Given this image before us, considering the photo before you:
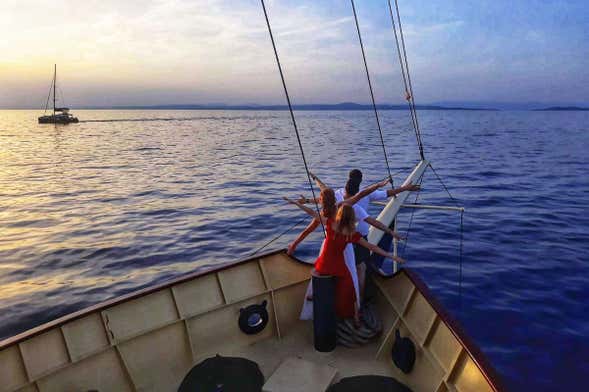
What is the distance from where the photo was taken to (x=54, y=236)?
17844 mm

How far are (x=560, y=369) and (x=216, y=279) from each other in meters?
6.94

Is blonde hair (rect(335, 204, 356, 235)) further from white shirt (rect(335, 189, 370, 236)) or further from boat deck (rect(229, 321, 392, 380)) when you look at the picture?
boat deck (rect(229, 321, 392, 380))

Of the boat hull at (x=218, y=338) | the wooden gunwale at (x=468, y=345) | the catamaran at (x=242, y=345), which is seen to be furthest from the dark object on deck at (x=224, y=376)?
the wooden gunwale at (x=468, y=345)

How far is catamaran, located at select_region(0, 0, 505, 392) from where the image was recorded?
17.7ft

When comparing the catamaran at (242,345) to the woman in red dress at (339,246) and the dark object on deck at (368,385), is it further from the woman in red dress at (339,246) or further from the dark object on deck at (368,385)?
the woman in red dress at (339,246)

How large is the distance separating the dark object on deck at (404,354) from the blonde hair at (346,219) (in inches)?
69.8

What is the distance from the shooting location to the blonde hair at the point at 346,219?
233 inches

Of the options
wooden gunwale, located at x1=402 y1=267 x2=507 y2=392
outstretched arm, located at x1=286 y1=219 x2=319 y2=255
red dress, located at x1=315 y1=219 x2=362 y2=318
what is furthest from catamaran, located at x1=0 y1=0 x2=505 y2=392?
outstretched arm, located at x1=286 y1=219 x2=319 y2=255

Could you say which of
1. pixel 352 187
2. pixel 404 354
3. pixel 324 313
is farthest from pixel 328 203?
pixel 404 354

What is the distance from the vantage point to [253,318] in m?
7.06

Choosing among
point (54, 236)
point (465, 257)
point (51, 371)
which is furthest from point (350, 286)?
point (54, 236)

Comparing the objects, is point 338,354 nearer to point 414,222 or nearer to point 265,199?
point 414,222

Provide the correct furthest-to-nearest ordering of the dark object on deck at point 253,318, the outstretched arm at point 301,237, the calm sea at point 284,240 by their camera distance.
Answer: the calm sea at point 284,240, the outstretched arm at point 301,237, the dark object on deck at point 253,318

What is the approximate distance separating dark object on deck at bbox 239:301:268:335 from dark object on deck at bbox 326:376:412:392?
5.64 feet
